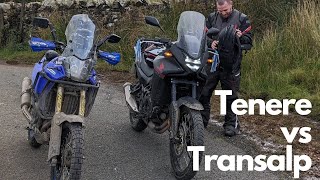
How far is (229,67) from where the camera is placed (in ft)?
18.5

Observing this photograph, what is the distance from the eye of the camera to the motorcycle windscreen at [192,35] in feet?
15.3

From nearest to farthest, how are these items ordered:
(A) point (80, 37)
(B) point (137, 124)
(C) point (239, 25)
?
1. (A) point (80, 37)
2. (C) point (239, 25)
3. (B) point (137, 124)

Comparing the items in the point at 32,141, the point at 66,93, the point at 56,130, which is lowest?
the point at 32,141

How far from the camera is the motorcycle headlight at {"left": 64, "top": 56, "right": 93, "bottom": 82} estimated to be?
416 cm

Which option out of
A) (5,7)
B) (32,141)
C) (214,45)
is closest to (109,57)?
(32,141)

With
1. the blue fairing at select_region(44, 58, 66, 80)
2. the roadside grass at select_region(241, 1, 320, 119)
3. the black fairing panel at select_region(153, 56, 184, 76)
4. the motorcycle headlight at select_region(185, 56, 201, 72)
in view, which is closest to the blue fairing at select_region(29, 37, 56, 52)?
the blue fairing at select_region(44, 58, 66, 80)

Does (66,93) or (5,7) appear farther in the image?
(5,7)

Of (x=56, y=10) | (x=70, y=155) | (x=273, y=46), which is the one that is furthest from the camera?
(x=56, y=10)

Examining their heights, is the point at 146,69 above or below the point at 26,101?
above

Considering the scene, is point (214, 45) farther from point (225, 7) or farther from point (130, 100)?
point (130, 100)

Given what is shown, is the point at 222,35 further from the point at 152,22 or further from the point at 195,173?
the point at 195,173

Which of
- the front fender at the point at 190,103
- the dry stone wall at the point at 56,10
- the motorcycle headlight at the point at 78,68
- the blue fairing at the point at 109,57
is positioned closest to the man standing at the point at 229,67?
the front fender at the point at 190,103

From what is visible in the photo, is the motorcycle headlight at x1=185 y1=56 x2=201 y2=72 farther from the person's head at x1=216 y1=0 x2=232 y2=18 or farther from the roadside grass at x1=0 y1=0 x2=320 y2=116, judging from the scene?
the roadside grass at x1=0 y1=0 x2=320 y2=116

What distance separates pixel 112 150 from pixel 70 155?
4.69ft
